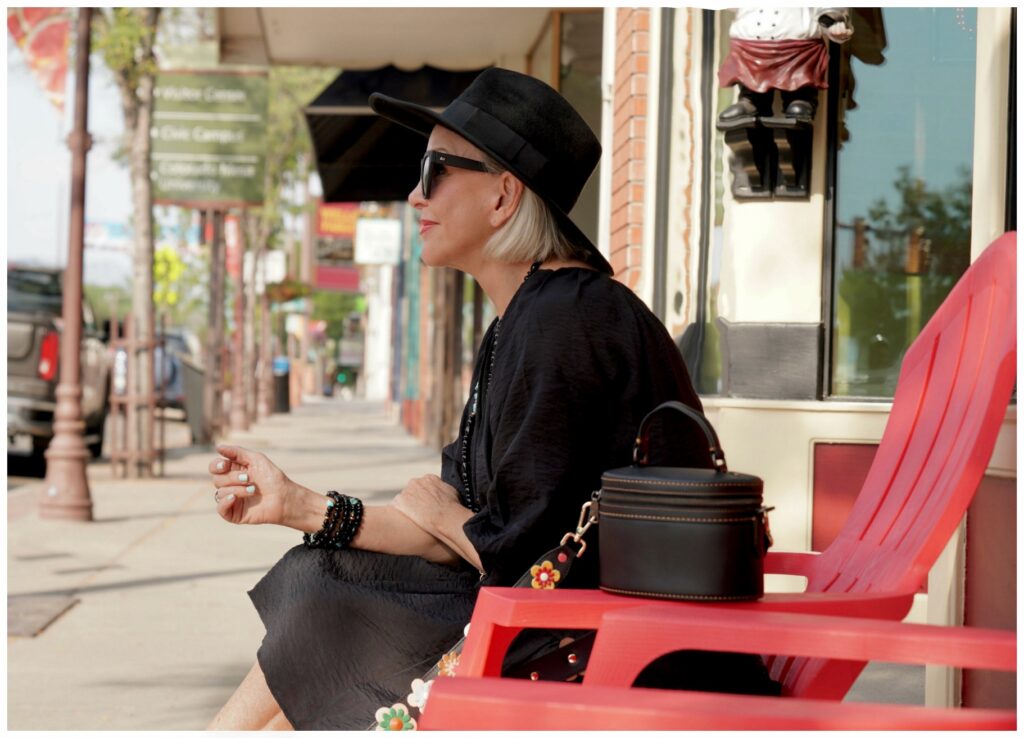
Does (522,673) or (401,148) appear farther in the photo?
(401,148)

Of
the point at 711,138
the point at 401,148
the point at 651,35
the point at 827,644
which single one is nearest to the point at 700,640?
the point at 827,644

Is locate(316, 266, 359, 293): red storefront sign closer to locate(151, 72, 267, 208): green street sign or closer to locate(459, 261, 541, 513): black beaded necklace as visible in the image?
locate(151, 72, 267, 208): green street sign

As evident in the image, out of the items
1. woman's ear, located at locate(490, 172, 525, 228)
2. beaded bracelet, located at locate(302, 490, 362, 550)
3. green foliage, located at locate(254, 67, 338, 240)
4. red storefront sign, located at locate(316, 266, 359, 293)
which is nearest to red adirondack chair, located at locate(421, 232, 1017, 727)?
beaded bracelet, located at locate(302, 490, 362, 550)

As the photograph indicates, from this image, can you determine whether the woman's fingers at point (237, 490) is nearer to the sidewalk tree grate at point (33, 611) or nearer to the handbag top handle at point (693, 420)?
the handbag top handle at point (693, 420)

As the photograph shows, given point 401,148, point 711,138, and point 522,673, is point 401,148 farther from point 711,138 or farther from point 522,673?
point 522,673

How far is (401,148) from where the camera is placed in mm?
12773

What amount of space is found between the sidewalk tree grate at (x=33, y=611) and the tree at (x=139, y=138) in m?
6.72

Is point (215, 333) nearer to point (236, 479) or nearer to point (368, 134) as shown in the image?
point (368, 134)

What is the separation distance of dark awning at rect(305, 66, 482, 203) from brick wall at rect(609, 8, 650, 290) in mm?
4154

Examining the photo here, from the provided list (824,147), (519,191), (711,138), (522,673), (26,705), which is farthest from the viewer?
(711,138)

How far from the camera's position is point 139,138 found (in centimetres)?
1448

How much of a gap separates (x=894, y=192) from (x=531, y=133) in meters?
2.98

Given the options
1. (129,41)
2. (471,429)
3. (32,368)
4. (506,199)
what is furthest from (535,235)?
(32,368)

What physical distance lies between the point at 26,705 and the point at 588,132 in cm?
313
